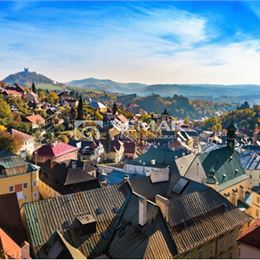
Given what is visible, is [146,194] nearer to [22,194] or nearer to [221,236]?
[221,236]

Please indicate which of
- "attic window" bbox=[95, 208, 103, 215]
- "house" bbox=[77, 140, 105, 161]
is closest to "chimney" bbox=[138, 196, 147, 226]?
"attic window" bbox=[95, 208, 103, 215]

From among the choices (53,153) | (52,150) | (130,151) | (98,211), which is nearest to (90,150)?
(130,151)

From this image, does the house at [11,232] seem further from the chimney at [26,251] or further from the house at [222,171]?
the house at [222,171]

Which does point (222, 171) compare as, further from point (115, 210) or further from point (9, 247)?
point (9, 247)

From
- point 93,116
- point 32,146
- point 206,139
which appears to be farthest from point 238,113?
point 32,146

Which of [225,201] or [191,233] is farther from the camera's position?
A: [225,201]

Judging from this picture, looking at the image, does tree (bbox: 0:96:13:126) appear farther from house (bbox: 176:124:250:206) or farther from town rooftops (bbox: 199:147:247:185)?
town rooftops (bbox: 199:147:247:185)
